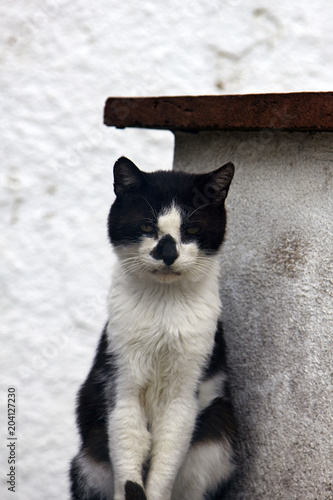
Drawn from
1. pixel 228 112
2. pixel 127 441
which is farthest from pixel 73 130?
pixel 127 441

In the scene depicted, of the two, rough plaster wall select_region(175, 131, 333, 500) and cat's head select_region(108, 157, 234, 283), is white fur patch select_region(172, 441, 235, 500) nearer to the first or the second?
rough plaster wall select_region(175, 131, 333, 500)

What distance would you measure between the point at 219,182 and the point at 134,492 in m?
0.84

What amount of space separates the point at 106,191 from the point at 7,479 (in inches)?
55.9

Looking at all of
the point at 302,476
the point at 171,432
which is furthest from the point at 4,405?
the point at 302,476

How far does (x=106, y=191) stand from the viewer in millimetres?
2840

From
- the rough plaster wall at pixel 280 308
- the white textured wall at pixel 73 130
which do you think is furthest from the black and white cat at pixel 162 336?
the white textured wall at pixel 73 130

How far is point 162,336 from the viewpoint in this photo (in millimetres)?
Answer: 1648

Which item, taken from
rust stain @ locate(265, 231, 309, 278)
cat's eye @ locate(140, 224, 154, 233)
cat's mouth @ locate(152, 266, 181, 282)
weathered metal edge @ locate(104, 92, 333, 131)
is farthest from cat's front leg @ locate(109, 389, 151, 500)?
weathered metal edge @ locate(104, 92, 333, 131)

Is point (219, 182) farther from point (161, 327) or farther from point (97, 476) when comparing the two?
point (97, 476)

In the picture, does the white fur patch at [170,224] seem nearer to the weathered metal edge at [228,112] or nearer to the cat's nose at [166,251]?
the cat's nose at [166,251]

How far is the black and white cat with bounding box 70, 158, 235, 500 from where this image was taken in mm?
1611

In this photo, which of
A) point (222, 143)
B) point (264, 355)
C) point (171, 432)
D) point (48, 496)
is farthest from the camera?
point (48, 496)

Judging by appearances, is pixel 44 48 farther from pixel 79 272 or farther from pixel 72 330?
pixel 72 330

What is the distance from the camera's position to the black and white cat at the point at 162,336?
5.29ft
